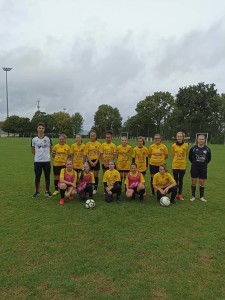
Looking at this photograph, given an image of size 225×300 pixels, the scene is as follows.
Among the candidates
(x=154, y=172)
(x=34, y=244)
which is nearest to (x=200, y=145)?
(x=154, y=172)

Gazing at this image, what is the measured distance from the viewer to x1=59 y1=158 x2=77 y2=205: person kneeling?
7705mm

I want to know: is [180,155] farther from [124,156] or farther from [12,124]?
[12,124]

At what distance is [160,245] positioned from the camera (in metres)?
5.01

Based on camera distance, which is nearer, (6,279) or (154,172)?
(6,279)

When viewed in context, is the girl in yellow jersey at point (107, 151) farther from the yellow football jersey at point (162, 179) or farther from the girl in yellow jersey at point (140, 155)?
the yellow football jersey at point (162, 179)

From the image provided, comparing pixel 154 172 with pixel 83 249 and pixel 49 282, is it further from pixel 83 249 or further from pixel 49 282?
pixel 49 282

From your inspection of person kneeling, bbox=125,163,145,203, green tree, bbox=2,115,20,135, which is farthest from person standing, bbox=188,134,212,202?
green tree, bbox=2,115,20,135

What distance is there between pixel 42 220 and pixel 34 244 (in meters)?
1.26

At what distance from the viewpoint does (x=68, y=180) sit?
313 inches

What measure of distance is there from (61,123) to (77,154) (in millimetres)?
92109

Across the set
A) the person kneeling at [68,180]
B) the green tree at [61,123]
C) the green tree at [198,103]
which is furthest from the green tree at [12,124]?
the person kneeling at [68,180]

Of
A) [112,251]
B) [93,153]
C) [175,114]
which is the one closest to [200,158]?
[93,153]

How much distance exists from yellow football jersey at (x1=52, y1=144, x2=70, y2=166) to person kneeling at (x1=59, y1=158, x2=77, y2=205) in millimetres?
543

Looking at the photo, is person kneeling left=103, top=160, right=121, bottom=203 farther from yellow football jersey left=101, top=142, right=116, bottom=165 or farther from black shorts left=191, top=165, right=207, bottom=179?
black shorts left=191, top=165, right=207, bottom=179
